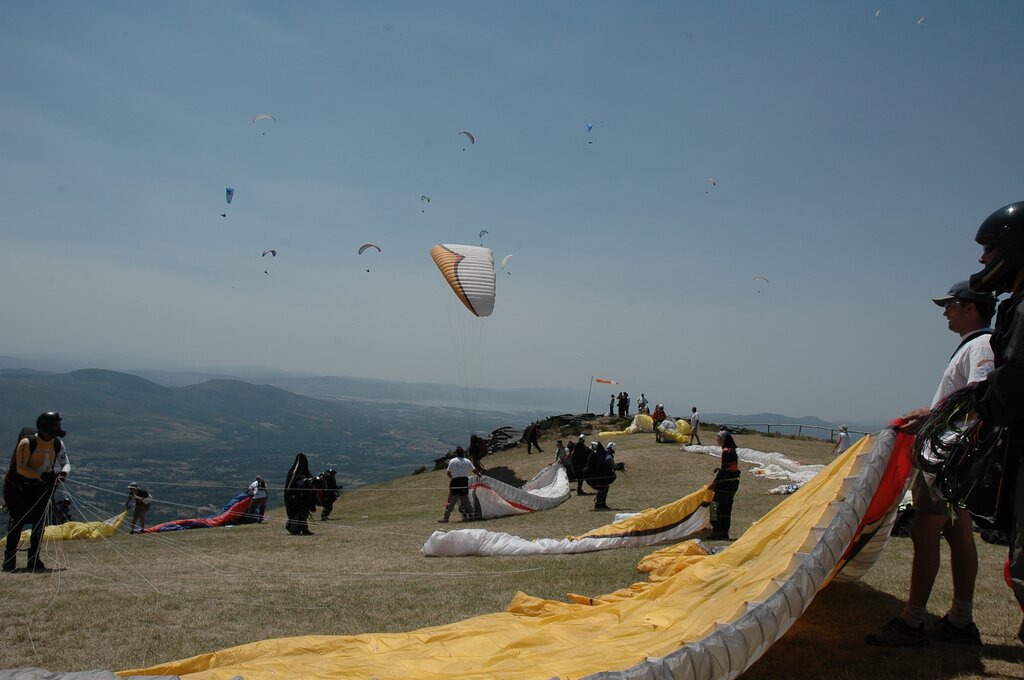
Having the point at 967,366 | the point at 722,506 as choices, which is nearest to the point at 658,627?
the point at 967,366

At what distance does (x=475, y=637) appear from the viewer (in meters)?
4.39

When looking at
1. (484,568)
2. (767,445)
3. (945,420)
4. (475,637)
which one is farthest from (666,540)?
(767,445)

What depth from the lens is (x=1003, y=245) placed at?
2.82m

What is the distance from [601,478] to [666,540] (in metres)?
5.08

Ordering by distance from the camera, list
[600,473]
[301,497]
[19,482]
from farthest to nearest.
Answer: [600,473] < [301,497] < [19,482]

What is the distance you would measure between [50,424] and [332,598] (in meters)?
4.26

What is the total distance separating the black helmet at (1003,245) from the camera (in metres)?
2.79

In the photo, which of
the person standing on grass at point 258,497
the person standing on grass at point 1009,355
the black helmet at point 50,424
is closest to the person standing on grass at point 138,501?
the person standing on grass at point 258,497

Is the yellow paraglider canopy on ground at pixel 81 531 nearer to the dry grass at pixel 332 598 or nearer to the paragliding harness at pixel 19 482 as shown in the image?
the dry grass at pixel 332 598

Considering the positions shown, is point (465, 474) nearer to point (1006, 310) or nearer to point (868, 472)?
point (868, 472)

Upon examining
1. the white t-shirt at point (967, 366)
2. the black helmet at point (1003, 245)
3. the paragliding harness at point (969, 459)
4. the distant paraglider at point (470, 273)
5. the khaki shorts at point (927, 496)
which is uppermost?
the distant paraglider at point (470, 273)

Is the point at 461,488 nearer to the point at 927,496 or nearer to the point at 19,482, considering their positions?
the point at 19,482

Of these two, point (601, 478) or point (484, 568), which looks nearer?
point (484, 568)

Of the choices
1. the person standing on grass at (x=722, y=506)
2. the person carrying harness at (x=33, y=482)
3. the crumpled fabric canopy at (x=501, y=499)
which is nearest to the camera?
the person carrying harness at (x=33, y=482)
